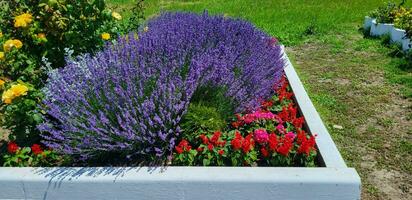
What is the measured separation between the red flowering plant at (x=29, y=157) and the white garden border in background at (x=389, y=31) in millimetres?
5703

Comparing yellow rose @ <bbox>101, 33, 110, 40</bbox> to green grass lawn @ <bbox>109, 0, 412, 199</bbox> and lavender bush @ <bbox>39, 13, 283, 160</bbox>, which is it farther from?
green grass lawn @ <bbox>109, 0, 412, 199</bbox>

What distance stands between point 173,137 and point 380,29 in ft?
20.2

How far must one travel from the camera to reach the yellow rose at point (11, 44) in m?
3.73

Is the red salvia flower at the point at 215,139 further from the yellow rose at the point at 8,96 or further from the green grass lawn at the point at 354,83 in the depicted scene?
the yellow rose at the point at 8,96

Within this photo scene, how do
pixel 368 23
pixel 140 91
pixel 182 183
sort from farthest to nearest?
pixel 368 23
pixel 140 91
pixel 182 183

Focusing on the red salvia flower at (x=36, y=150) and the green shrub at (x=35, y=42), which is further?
the green shrub at (x=35, y=42)

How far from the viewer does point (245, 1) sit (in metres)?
12.5

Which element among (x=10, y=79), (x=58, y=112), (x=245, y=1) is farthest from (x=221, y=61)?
(x=245, y=1)

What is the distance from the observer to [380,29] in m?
8.45

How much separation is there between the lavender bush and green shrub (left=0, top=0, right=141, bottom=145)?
0.16m

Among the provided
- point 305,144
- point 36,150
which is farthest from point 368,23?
point 36,150

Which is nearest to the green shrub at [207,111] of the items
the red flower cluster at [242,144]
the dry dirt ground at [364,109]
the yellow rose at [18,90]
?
the red flower cluster at [242,144]

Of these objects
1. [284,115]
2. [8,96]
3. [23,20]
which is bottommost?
[284,115]

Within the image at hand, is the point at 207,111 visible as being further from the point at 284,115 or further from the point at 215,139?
the point at 284,115
